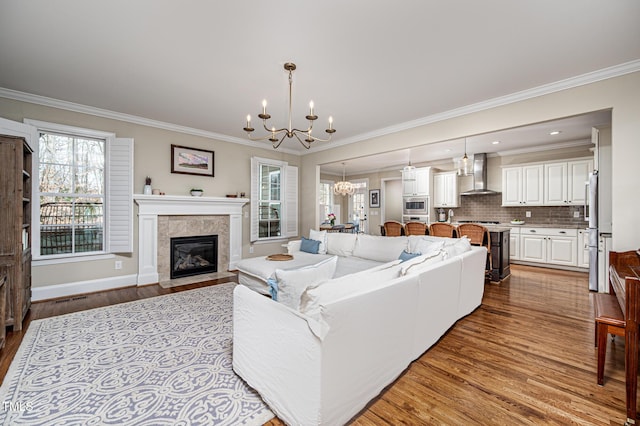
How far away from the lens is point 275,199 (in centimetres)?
627

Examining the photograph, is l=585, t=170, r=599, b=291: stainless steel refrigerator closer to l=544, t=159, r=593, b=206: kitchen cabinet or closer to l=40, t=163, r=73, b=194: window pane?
l=544, t=159, r=593, b=206: kitchen cabinet

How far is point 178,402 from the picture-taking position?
1.71 metres

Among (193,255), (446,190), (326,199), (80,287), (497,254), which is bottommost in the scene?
(80,287)

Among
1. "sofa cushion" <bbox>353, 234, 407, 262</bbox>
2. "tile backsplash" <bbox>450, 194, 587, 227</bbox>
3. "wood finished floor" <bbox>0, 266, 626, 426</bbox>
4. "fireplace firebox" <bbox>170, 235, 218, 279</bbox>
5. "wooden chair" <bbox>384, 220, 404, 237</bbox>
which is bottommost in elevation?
"wood finished floor" <bbox>0, 266, 626, 426</bbox>

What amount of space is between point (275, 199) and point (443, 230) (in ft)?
11.8

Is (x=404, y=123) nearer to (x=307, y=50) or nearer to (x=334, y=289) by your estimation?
(x=307, y=50)

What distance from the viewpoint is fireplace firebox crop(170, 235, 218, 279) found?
4812 millimetres

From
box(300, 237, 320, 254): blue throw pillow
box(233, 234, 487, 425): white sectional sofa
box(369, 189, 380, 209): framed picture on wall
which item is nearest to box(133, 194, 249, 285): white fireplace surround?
box(300, 237, 320, 254): blue throw pillow

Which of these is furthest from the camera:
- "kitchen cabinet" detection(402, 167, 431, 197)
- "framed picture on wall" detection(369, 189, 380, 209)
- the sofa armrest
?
"framed picture on wall" detection(369, 189, 380, 209)

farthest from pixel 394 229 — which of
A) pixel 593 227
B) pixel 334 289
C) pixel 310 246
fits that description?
pixel 334 289

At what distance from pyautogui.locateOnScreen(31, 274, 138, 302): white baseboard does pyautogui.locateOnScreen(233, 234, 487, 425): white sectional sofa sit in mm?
3370

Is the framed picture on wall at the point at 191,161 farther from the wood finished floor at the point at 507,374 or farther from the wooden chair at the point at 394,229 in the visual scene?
the wooden chair at the point at 394,229

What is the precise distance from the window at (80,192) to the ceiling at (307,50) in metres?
0.55

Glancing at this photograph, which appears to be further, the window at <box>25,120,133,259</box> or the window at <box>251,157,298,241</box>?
the window at <box>251,157,298,241</box>
